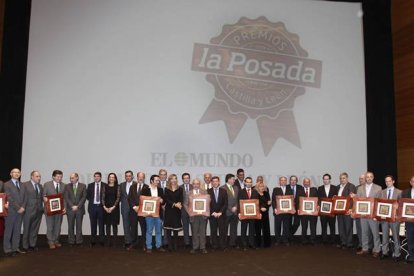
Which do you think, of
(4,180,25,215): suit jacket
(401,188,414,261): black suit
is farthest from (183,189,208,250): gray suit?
(401,188,414,261): black suit

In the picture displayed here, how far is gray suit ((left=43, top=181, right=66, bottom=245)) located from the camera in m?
7.16

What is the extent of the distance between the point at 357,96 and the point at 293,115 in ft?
5.59

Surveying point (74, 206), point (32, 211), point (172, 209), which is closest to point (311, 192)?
point (172, 209)

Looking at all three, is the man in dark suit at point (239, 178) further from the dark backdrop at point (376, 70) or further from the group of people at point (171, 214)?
the dark backdrop at point (376, 70)

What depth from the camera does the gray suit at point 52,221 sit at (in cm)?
716

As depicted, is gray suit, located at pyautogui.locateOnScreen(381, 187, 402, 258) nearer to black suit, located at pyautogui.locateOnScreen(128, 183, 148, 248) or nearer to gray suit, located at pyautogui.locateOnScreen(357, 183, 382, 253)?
gray suit, located at pyautogui.locateOnScreen(357, 183, 382, 253)

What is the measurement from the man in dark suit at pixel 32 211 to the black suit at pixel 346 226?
18.5 ft

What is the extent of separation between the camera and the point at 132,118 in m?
8.47

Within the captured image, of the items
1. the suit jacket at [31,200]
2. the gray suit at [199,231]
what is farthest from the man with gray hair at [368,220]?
the suit jacket at [31,200]

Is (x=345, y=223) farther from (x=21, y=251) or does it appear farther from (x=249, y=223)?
(x=21, y=251)

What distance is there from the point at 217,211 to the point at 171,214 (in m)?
0.84

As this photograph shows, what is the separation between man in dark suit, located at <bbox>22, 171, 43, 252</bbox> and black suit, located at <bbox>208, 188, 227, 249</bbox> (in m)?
3.08

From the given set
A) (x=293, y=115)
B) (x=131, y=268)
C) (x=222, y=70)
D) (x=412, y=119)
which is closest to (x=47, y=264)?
(x=131, y=268)

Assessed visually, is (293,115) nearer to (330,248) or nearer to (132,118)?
(330,248)
